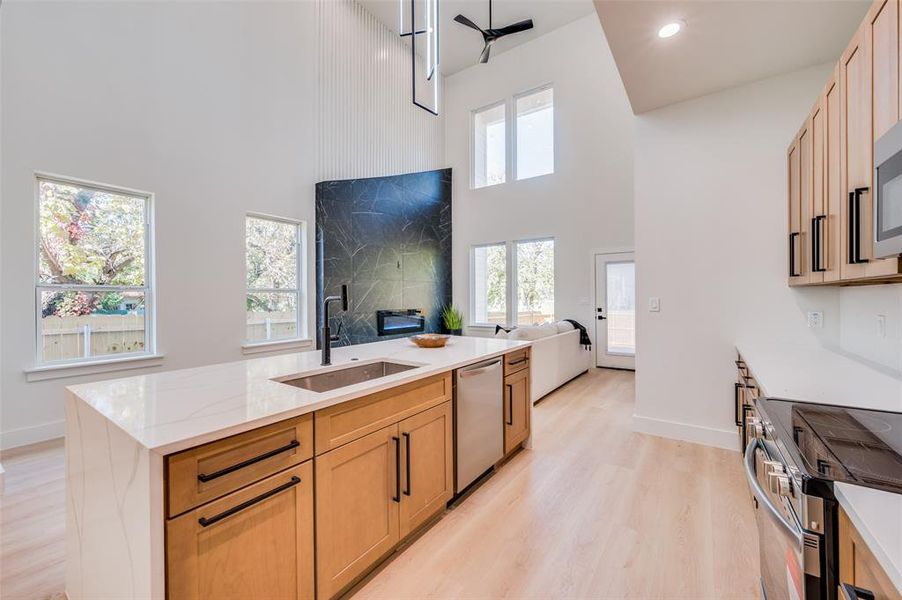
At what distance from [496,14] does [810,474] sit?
7515 millimetres

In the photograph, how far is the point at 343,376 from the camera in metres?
2.08

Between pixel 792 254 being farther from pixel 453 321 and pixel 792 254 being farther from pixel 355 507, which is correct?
pixel 453 321

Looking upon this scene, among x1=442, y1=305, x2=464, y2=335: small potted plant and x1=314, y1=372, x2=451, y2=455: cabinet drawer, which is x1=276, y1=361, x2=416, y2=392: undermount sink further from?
x1=442, y1=305, x2=464, y2=335: small potted plant

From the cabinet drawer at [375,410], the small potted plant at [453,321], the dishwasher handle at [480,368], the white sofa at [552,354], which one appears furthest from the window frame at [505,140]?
the cabinet drawer at [375,410]

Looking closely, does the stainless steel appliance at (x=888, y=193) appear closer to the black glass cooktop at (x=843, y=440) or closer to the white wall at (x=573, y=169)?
the black glass cooktop at (x=843, y=440)

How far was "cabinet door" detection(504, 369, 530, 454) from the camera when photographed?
2.64m

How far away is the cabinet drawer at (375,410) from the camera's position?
1.39m

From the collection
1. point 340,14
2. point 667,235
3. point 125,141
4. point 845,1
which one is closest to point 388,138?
point 340,14

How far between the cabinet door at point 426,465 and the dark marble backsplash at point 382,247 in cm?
364

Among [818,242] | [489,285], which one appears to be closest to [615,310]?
[489,285]

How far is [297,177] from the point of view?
17.0ft

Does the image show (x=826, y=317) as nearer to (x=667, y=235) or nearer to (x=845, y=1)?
(x=667, y=235)

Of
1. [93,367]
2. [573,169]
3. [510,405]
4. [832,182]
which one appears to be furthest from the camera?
[573,169]

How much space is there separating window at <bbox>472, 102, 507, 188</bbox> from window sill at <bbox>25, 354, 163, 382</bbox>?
6.00 metres
